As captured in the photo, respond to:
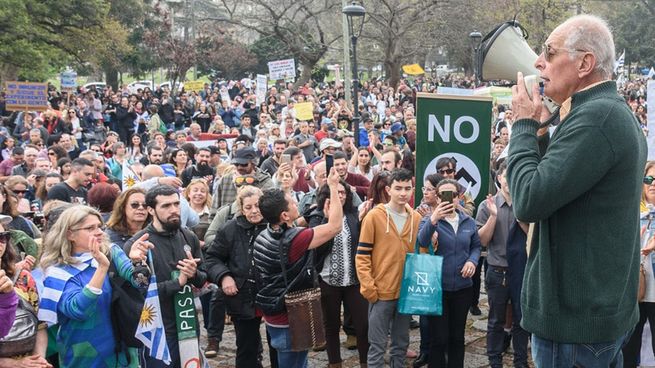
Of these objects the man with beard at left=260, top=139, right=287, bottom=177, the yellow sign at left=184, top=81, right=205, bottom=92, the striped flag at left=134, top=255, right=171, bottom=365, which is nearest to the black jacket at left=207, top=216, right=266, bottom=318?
the striped flag at left=134, top=255, right=171, bottom=365

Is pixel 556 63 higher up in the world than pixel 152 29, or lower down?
lower down

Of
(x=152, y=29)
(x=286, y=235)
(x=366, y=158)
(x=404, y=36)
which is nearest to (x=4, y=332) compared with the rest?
(x=286, y=235)

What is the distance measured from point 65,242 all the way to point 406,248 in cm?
273

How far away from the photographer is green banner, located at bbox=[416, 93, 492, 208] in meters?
6.60

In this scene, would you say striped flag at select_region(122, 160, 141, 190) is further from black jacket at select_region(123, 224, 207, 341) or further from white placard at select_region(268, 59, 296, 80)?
white placard at select_region(268, 59, 296, 80)

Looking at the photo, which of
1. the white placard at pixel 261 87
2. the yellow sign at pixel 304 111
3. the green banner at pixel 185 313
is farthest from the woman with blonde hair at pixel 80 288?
the white placard at pixel 261 87

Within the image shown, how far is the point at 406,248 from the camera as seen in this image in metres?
6.11

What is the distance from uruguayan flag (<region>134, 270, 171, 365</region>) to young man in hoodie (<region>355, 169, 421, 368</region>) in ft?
6.07

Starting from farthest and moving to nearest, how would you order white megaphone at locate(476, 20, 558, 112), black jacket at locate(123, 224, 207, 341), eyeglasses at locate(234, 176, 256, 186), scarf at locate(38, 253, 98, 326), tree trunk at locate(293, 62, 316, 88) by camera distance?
1. tree trunk at locate(293, 62, 316, 88)
2. eyeglasses at locate(234, 176, 256, 186)
3. black jacket at locate(123, 224, 207, 341)
4. scarf at locate(38, 253, 98, 326)
5. white megaphone at locate(476, 20, 558, 112)

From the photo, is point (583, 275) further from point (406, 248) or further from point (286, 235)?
point (406, 248)

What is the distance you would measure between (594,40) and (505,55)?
2.87 ft

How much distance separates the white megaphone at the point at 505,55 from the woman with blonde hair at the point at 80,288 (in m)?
2.34

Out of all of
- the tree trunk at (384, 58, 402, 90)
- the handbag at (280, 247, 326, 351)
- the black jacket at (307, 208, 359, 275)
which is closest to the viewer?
the handbag at (280, 247, 326, 351)

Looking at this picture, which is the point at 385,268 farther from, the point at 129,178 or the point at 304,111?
the point at 304,111
